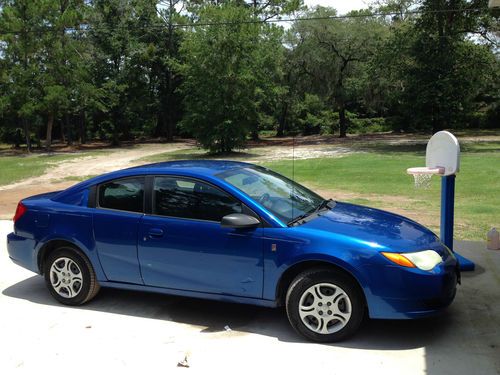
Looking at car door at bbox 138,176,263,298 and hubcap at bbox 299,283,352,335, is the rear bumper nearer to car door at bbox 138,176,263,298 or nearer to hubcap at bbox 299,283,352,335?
car door at bbox 138,176,263,298

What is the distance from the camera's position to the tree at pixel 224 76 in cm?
3195

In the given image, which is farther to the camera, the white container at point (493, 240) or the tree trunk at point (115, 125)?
the tree trunk at point (115, 125)

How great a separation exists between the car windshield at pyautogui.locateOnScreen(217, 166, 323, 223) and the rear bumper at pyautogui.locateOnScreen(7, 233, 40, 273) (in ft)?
7.24

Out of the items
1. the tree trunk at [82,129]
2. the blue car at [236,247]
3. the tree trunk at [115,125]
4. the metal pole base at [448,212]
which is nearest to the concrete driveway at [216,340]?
the blue car at [236,247]

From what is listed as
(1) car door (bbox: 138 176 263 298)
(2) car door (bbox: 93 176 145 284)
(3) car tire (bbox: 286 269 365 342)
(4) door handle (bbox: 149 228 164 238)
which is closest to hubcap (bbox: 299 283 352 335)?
(3) car tire (bbox: 286 269 365 342)

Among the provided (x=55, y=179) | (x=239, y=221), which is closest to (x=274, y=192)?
(x=239, y=221)

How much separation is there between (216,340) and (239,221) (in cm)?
106

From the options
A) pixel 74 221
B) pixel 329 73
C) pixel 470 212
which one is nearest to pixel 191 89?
pixel 329 73

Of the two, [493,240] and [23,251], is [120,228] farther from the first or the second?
[493,240]

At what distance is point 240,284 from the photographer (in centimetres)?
451

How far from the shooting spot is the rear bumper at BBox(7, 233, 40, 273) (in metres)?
5.42

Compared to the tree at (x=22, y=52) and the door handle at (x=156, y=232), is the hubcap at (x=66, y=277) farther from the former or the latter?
the tree at (x=22, y=52)

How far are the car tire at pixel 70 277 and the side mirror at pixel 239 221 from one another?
1658 millimetres

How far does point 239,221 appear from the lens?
174 inches
